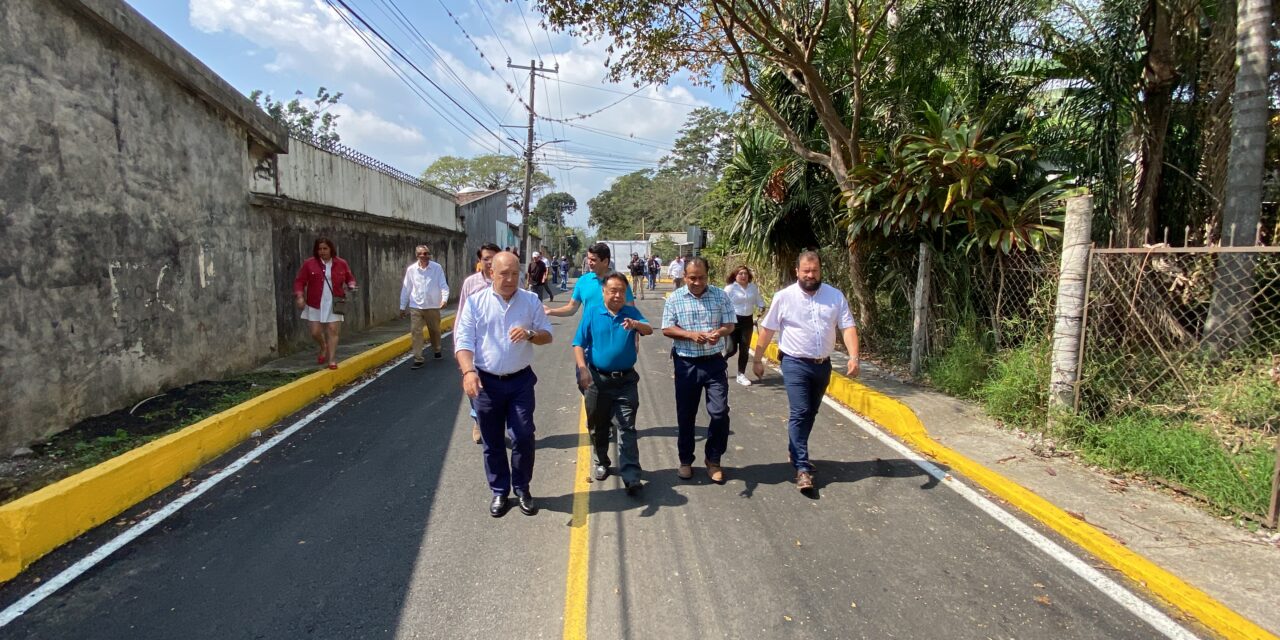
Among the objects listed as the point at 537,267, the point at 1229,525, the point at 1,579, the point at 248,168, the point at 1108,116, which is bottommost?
the point at 1,579

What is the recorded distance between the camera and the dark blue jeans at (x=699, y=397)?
4551mm

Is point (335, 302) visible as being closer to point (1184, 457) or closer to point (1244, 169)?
point (1184, 457)

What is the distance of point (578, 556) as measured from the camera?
3.54 meters

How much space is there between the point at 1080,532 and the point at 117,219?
8.06 meters

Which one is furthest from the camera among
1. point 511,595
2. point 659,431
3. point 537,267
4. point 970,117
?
point 537,267

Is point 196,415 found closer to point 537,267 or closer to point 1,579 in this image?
point 1,579

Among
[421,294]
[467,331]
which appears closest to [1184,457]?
[467,331]

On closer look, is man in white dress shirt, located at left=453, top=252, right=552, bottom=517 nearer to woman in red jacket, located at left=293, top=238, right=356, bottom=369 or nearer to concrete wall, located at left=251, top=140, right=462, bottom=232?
woman in red jacket, located at left=293, top=238, right=356, bottom=369

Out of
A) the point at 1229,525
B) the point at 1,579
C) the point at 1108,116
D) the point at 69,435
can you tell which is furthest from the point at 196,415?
the point at 1108,116

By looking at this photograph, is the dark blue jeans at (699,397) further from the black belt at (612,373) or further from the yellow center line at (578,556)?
the yellow center line at (578,556)

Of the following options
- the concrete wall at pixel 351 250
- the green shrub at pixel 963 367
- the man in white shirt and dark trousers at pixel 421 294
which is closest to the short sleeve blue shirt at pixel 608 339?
the green shrub at pixel 963 367

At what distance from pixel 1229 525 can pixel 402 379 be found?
813 centimetres

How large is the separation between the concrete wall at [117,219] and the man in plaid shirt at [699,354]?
498 cm

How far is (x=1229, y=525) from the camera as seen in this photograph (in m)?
3.82
